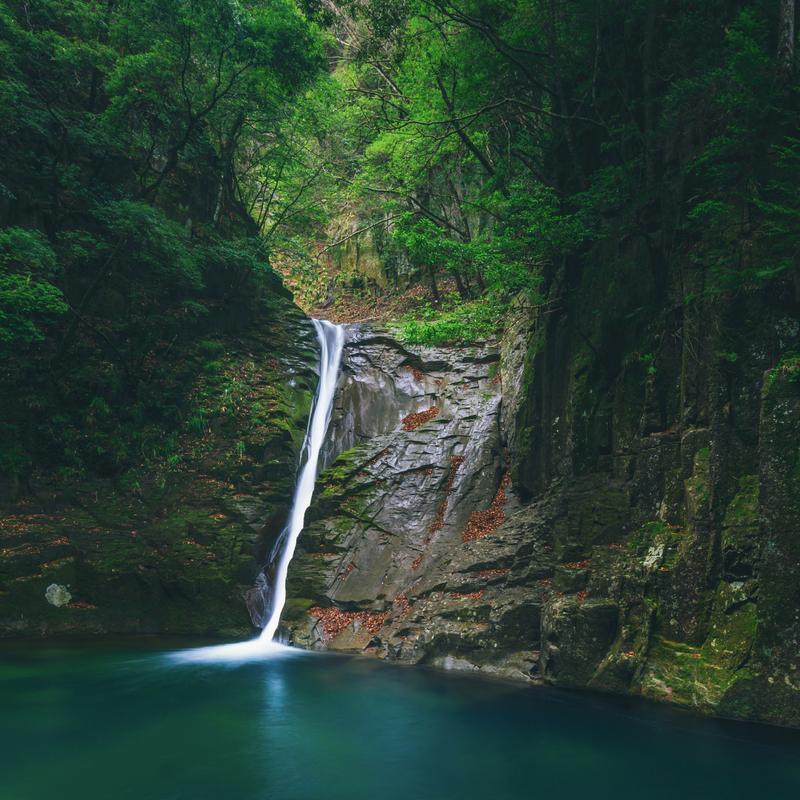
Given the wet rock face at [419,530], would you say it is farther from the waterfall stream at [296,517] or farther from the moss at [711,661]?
the moss at [711,661]

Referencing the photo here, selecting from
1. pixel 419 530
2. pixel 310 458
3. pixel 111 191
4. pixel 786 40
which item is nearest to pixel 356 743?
pixel 419 530

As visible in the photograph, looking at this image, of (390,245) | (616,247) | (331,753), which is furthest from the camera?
(390,245)

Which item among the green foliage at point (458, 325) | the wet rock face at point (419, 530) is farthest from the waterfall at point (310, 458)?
the green foliage at point (458, 325)

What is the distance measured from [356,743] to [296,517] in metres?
7.49

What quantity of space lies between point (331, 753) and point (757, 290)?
731 centimetres

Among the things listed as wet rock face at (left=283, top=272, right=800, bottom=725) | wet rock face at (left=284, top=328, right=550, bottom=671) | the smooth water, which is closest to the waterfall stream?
wet rock face at (left=284, top=328, right=550, bottom=671)

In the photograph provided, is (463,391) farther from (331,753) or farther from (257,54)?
(331,753)

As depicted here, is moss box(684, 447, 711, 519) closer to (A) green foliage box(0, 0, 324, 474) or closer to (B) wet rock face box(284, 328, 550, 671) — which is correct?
(B) wet rock face box(284, 328, 550, 671)

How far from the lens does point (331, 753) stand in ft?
20.3

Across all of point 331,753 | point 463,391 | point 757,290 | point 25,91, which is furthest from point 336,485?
point 25,91

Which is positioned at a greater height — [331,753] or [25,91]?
[25,91]

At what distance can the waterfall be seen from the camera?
12359mm

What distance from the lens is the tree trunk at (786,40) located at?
7117 millimetres

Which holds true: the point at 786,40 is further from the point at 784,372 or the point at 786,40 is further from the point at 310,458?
the point at 310,458
